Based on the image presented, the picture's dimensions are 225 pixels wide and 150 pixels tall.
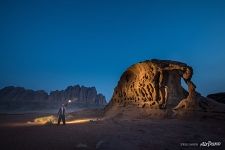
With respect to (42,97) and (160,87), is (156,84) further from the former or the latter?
(42,97)

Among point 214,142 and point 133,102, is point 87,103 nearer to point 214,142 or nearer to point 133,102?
point 133,102

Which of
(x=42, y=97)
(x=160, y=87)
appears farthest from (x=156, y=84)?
(x=42, y=97)

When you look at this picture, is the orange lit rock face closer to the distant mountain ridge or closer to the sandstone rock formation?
the sandstone rock formation

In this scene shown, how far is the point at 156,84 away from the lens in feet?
70.2

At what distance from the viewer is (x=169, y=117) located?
18531mm

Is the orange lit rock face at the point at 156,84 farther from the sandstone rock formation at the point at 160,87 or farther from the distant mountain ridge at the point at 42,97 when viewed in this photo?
the distant mountain ridge at the point at 42,97

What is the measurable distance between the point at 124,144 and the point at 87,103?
86.7 meters

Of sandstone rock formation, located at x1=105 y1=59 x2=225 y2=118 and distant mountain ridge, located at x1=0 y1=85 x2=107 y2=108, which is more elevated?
distant mountain ridge, located at x1=0 y1=85 x2=107 y2=108

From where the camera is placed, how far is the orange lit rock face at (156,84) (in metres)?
20.7

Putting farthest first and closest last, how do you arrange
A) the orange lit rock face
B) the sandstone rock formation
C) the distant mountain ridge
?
the distant mountain ridge → the orange lit rock face → the sandstone rock formation

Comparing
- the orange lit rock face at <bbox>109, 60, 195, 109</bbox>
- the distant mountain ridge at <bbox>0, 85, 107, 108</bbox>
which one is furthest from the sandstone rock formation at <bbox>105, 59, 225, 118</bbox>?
the distant mountain ridge at <bbox>0, 85, 107, 108</bbox>

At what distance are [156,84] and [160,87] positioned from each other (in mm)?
578

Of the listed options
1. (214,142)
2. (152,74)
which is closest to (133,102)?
(152,74)

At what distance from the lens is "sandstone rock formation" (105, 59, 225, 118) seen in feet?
63.0
